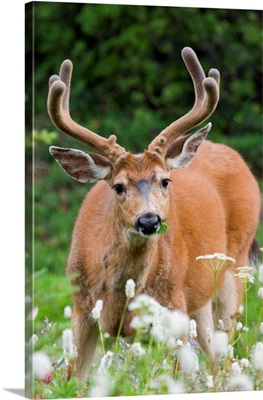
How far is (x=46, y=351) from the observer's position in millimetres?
6566

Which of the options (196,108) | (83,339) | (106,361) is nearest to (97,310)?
(106,361)

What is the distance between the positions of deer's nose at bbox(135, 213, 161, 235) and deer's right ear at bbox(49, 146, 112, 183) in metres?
0.46

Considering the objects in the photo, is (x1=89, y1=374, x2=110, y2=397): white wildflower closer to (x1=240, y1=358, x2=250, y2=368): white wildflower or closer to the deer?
the deer

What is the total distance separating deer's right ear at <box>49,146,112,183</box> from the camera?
6.86 m

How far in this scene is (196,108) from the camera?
720 cm

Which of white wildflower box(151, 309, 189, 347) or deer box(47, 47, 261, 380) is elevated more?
deer box(47, 47, 261, 380)

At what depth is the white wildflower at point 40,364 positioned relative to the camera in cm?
630

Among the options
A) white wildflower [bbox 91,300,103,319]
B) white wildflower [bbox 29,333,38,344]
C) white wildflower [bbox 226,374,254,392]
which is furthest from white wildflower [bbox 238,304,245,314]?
white wildflower [bbox 29,333,38,344]

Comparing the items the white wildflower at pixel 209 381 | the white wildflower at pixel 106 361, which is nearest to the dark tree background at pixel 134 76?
the white wildflower at pixel 209 381

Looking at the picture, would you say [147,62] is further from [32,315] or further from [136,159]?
[32,315]

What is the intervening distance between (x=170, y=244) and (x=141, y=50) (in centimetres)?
387

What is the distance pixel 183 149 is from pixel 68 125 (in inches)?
27.7

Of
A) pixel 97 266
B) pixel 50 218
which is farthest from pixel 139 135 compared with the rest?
pixel 97 266

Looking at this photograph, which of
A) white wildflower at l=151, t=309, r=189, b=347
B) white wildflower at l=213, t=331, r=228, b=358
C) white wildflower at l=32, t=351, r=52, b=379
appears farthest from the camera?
white wildflower at l=213, t=331, r=228, b=358
